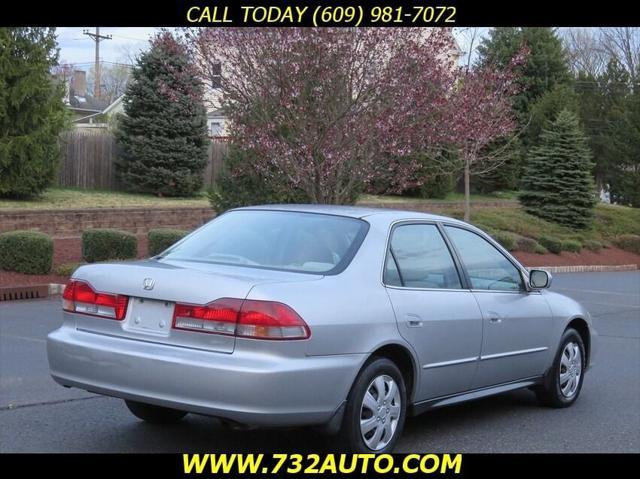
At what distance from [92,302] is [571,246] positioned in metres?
24.4

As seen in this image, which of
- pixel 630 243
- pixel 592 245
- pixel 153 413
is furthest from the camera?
pixel 630 243

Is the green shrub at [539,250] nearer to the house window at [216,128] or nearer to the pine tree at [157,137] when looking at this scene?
the house window at [216,128]

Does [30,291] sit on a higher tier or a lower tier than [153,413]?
lower

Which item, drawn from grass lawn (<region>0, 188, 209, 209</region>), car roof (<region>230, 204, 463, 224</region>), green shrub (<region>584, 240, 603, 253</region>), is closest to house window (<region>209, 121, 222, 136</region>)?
grass lawn (<region>0, 188, 209, 209</region>)

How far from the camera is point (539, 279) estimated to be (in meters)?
7.22

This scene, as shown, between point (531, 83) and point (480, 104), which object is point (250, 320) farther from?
point (531, 83)

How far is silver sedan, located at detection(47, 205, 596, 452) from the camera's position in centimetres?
491

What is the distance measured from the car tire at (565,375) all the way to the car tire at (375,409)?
2199 millimetres

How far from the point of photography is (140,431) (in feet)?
20.1

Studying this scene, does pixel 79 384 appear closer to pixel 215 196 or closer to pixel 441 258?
pixel 441 258

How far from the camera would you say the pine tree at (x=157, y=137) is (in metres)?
27.0

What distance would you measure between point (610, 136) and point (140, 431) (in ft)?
137

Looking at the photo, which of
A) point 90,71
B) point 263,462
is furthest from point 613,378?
point 90,71

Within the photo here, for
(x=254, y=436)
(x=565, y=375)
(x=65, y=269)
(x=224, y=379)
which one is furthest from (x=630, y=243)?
(x=224, y=379)
